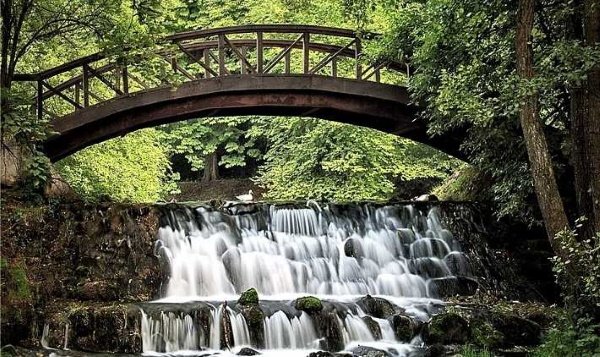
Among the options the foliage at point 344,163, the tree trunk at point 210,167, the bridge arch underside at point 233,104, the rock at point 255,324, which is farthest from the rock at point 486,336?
the tree trunk at point 210,167

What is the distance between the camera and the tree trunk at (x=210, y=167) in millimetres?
32344

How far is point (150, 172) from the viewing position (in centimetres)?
1872

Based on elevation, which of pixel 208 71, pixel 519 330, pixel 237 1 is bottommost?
pixel 519 330

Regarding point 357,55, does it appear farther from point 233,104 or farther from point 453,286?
point 453,286

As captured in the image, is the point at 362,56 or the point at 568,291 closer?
the point at 568,291

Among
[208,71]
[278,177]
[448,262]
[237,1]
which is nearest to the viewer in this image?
[448,262]

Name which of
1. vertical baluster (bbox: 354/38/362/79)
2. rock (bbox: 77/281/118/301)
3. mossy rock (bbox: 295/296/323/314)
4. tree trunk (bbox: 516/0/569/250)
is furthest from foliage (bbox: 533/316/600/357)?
vertical baluster (bbox: 354/38/362/79)

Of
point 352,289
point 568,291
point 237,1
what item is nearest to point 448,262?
point 352,289

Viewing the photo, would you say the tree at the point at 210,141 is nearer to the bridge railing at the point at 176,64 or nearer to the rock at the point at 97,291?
the bridge railing at the point at 176,64

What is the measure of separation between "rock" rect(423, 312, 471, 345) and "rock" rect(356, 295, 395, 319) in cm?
97

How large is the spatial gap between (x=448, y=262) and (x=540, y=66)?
5465 millimetres

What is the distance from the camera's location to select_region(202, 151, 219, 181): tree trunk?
32.3 m

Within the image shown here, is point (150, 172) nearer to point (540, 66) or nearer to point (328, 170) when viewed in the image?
point (328, 170)

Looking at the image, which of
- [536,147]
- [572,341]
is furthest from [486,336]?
[536,147]
